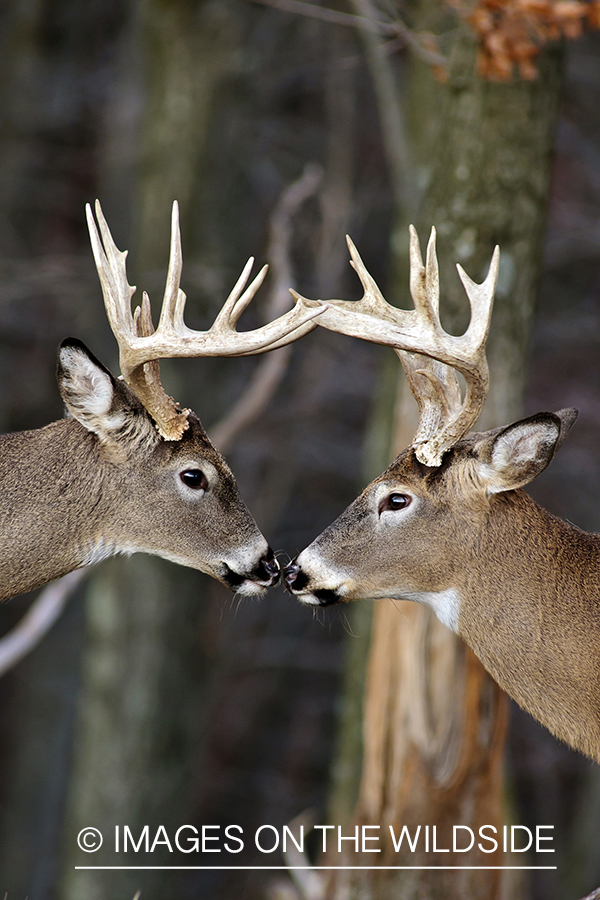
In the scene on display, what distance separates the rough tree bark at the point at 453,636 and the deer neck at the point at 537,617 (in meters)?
1.55

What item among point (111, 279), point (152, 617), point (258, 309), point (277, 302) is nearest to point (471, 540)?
point (111, 279)

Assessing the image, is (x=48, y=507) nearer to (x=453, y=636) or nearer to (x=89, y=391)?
(x=89, y=391)

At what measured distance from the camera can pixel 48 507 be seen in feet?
14.6

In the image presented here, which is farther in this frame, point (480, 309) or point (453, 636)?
point (453, 636)

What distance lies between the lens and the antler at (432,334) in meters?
4.28

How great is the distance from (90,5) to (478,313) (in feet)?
35.6

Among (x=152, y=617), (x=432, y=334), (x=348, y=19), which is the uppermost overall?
(x=348, y=19)

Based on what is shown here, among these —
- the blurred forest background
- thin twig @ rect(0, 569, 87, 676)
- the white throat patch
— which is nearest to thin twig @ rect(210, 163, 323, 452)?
the blurred forest background

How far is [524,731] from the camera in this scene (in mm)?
14062

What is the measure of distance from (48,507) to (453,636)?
2.69m

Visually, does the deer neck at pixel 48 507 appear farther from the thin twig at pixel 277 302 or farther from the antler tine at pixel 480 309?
the thin twig at pixel 277 302

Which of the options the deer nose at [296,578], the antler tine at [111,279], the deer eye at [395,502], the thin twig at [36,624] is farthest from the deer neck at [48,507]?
the thin twig at [36,624]

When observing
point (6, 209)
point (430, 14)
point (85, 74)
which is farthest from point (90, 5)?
point (430, 14)

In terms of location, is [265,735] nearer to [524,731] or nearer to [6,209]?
[524,731]
